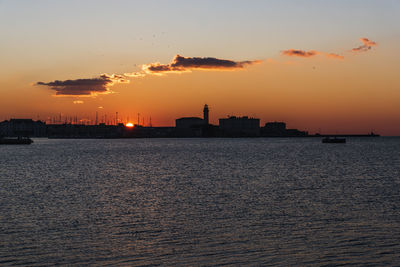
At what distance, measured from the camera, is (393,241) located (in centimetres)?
2236

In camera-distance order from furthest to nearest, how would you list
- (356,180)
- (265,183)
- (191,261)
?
(356,180), (265,183), (191,261)

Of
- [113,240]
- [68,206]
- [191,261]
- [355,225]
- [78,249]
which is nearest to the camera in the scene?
[191,261]

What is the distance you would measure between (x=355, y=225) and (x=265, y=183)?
82.0ft

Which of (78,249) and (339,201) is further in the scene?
(339,201)

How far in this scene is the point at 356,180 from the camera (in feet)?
181

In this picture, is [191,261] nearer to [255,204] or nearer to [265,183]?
[255,204]

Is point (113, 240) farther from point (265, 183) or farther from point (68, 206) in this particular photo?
point (265, 183)

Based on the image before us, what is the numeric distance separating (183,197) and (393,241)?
19622 millimetres

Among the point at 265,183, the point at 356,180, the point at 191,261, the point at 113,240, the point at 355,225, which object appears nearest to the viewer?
the point at 191,261

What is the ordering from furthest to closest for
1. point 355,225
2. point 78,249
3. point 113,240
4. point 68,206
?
point 68,206 → point 355,225 → point 113,240 → point 78,249

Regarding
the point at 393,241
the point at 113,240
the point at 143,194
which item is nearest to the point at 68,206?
the point at 143,194

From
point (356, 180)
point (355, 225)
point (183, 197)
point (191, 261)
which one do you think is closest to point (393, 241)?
point (355, 225)

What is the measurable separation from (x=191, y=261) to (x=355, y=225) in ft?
36.9

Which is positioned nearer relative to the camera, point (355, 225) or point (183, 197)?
point (355, 225)
